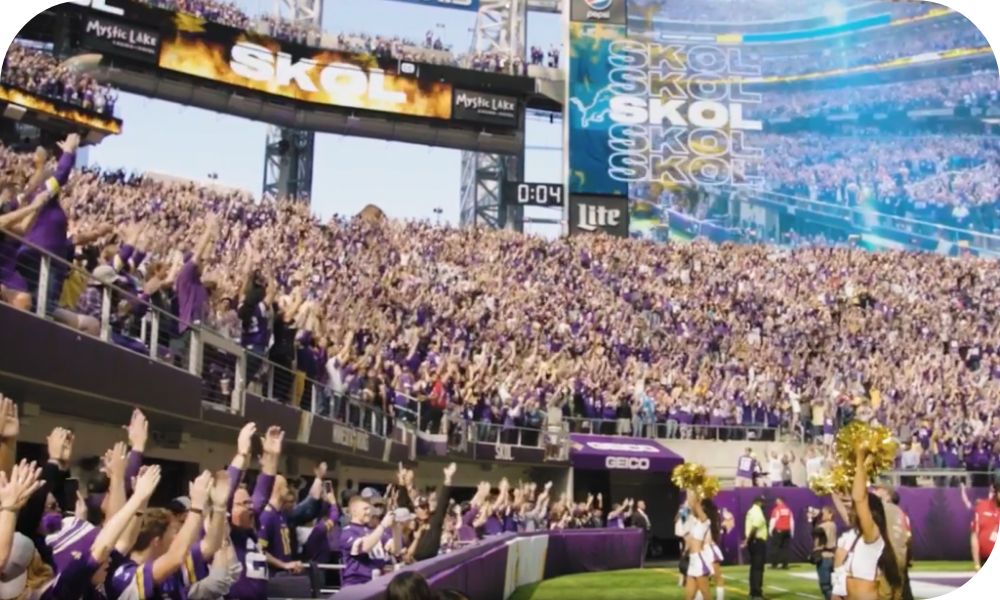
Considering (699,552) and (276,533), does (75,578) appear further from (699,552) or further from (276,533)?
(699,552)

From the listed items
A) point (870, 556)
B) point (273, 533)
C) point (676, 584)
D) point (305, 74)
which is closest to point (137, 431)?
point (273, 533)

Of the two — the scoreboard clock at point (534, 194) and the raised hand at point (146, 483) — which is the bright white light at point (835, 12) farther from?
the raised hand at point (146, 483)

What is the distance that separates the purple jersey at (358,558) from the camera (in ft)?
22.6

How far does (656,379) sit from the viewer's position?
23.1m

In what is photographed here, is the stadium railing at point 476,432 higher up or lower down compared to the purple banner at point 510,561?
higher up

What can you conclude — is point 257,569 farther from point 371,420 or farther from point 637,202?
point 637,202

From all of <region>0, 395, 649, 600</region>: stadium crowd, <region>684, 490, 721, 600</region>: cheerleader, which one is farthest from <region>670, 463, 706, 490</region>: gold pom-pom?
<region>0, 395, 649, 600</region>: stadium crowd

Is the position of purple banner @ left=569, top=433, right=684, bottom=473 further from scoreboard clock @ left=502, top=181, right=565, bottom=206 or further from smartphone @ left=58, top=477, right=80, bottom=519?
smartphone @ left=58, top=477, right=80, bottom=519

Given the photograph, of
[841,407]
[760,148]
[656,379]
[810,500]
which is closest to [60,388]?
[810,500]

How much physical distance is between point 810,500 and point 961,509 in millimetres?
A: 2782

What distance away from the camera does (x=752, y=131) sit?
29.5m

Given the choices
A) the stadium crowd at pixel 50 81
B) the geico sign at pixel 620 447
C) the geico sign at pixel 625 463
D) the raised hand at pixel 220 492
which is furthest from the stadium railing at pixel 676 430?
the raised hand at pixel 220 492

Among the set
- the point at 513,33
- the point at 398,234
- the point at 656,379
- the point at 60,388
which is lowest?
the point at 60,388

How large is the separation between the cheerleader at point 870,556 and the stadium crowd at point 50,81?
8901mm
